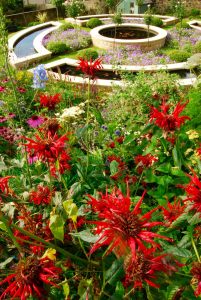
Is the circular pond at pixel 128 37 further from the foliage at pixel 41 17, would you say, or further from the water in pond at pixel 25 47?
the foliage at pixel 41 17

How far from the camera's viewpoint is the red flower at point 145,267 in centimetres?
110

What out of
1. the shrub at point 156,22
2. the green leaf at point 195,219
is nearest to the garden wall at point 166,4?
the shrub at point 156,22

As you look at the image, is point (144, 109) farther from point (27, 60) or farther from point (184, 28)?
point (184, 28)

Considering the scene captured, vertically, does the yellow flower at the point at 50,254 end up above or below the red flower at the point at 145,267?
above

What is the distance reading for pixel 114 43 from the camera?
10.7 m

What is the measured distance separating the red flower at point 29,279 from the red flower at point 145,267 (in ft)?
0.91

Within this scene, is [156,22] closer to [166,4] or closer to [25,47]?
[166,4]

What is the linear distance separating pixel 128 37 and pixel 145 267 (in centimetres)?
1285

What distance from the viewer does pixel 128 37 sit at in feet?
42.3

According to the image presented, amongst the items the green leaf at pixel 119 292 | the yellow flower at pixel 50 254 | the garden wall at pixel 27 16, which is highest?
the yellow flower at pixel 50 254

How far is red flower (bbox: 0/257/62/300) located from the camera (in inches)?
41.2

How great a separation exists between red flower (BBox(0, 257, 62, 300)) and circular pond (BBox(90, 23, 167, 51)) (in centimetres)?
1029

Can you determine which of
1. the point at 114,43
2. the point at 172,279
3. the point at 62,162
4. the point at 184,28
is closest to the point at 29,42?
the point at 114,43

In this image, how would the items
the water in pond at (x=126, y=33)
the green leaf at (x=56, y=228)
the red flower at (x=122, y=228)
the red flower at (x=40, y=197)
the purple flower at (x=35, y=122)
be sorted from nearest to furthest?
the red flower at (x=122, y=228), the green leaf at (x=56, y=228), the red flower at (x=40, y=197), the purple flower at (x=35, y=122), the water in pond at (x=126, y=33)
